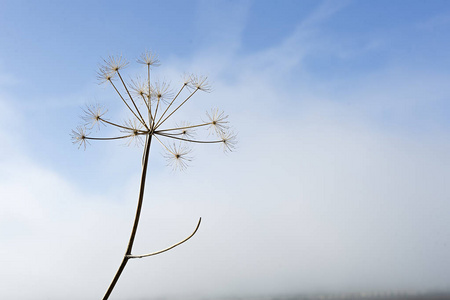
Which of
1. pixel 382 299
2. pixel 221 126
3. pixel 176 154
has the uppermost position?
pixel 382 299

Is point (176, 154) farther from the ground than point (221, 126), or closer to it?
closer to it

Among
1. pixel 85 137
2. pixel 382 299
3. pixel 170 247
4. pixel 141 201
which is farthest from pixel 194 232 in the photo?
pixel 382 299

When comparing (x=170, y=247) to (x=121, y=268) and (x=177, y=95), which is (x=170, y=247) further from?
(x=177, y=95)

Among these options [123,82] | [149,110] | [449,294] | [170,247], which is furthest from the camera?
[449,294]

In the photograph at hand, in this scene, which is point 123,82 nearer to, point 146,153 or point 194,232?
point 146,153

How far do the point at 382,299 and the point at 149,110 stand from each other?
51.2 metres

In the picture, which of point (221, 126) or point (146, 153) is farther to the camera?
point (221, 126)

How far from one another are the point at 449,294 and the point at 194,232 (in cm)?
5271

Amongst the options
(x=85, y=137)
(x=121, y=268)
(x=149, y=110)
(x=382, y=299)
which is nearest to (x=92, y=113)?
(x=85, y=137)

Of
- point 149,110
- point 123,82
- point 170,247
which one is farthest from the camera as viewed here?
point 123,82

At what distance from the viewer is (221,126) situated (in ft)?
17.5

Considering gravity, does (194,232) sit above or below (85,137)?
below

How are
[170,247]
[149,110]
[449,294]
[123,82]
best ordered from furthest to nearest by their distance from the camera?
[449,294] → [123,82] → [149,110] → [170,247]

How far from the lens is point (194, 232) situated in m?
4.14
